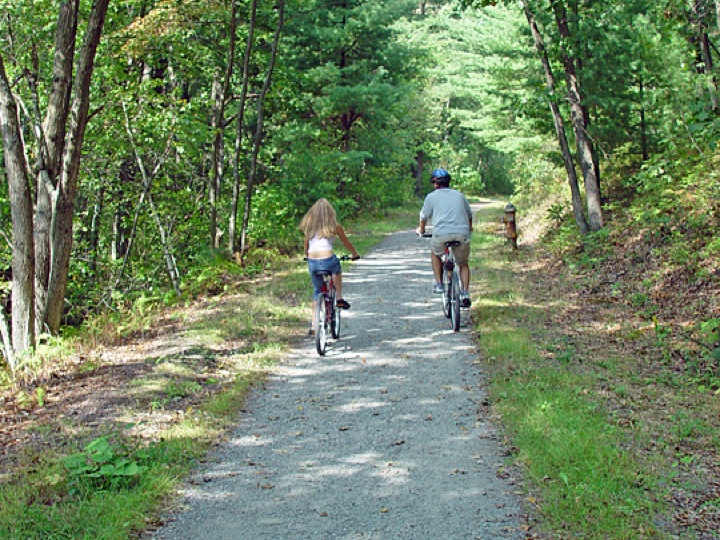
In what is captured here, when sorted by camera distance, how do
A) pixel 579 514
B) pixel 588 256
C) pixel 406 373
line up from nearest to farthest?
1. pixel 579 514
2. pixel 406 373
3. pixel 588 256

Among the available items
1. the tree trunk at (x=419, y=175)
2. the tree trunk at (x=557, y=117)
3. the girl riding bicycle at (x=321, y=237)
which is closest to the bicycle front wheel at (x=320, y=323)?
the girl riding bicycle at (x=321, y=237)

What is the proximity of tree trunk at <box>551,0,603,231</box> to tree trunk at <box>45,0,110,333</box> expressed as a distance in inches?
364

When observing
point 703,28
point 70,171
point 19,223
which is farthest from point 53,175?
point 703,28

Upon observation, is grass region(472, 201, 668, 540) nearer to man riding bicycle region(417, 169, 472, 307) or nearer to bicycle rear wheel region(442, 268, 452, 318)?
bicycle rear wheel region(442, 268, 452, 318)

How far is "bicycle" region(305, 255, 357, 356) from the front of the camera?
840 centimetres

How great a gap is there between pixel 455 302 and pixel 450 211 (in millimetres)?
1214

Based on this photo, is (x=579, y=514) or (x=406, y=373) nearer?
(x=579, y=514)

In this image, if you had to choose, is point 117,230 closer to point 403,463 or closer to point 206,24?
point 206,24

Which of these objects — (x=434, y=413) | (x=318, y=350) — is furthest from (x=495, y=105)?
(x=434, y=413)

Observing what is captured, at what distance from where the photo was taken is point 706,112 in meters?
6.85

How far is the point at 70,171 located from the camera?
939 cm

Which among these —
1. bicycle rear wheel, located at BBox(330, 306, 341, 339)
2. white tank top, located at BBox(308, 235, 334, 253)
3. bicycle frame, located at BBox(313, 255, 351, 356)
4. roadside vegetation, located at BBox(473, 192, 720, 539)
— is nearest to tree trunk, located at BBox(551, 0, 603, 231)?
roadside vegetation, located at BBox(473, 192, 720, 539)

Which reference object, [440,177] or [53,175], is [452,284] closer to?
[440,177]

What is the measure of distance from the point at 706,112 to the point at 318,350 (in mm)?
4892
